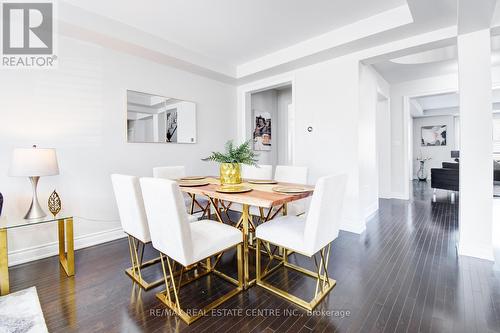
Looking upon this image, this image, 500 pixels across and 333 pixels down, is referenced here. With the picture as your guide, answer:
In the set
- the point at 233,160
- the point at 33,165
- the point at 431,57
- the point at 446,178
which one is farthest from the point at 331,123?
the point at 446,178

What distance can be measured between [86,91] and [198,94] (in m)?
1.68

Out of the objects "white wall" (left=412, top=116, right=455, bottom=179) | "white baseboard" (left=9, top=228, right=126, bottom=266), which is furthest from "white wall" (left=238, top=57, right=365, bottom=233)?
"white wall" (left=412, top=116, right=455, bottom=179)

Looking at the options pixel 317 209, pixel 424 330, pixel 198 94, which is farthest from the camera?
pixel 198 94

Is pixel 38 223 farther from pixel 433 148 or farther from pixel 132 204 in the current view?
pixel 433 148

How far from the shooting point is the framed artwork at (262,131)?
17.6ft

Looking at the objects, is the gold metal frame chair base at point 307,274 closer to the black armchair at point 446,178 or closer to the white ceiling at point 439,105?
the black armchair at point 446,178

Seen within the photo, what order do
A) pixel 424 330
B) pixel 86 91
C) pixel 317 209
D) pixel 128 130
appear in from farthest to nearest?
pixel 128 130
pixel 86 91
pixel 317 209
pixel 424 330

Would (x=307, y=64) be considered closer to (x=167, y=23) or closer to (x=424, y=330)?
(x=167, y=23)

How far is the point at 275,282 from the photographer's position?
6.68 feet

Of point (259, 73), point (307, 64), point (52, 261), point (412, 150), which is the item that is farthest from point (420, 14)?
point (412, 150)

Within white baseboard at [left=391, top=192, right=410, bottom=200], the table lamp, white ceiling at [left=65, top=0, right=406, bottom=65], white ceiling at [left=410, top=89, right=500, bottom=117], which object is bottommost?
white baseboard at [left=391, top=192, right=410, bottom=200]

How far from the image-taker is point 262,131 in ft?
18.2

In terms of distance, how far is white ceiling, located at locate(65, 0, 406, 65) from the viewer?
8.22 ft

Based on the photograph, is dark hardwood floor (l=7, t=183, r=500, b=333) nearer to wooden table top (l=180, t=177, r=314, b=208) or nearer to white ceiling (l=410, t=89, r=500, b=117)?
wooden table top (l=180, t=177, r=314, b=208)
